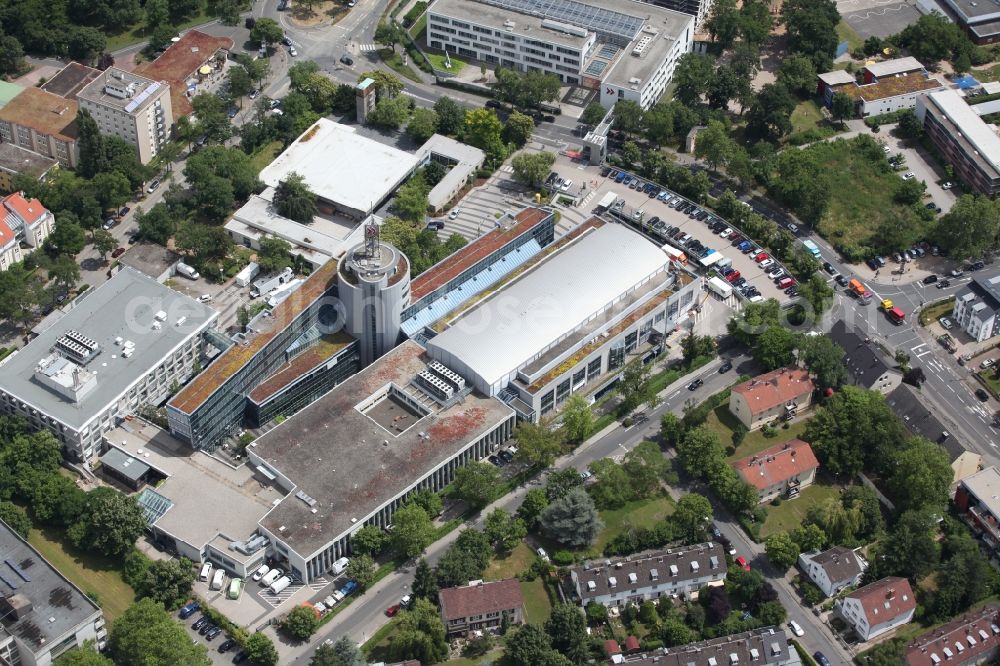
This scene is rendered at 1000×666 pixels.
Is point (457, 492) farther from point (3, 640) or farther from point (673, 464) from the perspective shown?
point (3, 640)

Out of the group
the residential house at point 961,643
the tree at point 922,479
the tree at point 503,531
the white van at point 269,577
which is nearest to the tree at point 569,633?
the tree at point 503,531

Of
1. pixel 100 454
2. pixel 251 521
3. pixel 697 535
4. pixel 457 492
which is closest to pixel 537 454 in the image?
pixel 457 492

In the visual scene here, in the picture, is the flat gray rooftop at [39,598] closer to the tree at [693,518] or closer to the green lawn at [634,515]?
the green lawn at [634,515]

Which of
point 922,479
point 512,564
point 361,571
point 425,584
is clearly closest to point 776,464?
point 922,479

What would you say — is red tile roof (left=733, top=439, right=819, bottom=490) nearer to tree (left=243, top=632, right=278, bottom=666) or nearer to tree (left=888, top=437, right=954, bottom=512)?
tree (left=888, top=437, right=954, bottom=512)

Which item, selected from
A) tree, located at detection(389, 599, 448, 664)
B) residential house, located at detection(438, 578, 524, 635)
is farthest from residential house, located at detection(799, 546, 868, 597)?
tree, located at detection(389, 599, 448, 664)


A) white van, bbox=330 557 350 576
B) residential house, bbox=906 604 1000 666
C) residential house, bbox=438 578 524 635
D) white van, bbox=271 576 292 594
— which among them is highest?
residential house, bbox=906 604 1000 666
